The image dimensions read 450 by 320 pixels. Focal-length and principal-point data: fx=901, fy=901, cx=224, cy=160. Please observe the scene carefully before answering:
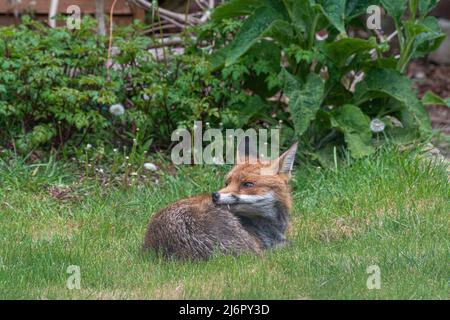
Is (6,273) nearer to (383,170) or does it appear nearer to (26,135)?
(26,135)

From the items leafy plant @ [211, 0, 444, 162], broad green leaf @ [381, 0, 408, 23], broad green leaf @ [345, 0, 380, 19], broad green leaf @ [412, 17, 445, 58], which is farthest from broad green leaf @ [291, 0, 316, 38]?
broad green leaf @ [412, 17, 445, 58]

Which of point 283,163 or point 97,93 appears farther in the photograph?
point 97,93

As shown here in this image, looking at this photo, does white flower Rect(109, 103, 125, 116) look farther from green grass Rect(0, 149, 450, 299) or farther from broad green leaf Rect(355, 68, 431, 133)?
broad green leaf Rect(355, 68, 431, 133)

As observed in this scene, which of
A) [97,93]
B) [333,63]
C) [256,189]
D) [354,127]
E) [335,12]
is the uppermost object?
[335,12]

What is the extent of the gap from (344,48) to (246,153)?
1.74 meters

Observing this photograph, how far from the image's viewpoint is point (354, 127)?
7.77 m

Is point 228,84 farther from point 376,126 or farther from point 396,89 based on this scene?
point 396,89

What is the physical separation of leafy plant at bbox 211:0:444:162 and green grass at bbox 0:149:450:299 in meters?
0.40

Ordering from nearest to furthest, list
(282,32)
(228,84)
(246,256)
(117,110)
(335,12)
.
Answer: (246,256) < (335,12) < (282,32) < (117,110) < (228,84)

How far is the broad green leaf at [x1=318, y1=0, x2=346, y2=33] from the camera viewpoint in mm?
7184

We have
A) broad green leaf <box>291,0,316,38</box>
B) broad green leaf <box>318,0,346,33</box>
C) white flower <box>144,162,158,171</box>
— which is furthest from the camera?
white flower <box>144,162,158,171</box>

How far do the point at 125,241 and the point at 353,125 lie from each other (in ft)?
8.15

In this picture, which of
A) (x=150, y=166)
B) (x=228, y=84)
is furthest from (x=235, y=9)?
(x=150, y=166)

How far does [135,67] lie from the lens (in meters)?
8.27
